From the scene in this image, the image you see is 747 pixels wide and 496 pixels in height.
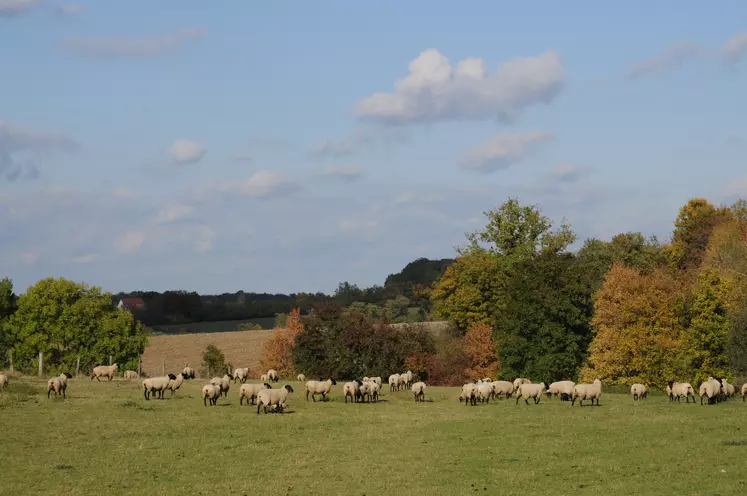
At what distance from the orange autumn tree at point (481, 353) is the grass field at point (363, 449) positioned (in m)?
42.6

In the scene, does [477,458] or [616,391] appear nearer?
[477,458]

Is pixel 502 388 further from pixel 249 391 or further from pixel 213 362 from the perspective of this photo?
pixel 213 362

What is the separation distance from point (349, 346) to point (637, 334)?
3162 cm

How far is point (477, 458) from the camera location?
29.5 meters

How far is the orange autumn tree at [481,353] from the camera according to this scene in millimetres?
A: 90500

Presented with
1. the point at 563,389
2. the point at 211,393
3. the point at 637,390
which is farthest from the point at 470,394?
the point at 211,393

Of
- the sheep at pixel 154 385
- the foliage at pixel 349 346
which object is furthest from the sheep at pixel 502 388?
the foliage at pixel 349 346

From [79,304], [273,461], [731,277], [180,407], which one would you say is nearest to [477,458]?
[273,461]

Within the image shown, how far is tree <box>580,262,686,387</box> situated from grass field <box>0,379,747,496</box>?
2248cm

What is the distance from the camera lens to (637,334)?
70500 millimetres

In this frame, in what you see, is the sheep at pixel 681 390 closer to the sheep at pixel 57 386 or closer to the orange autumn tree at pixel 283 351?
the sheep at pixel 57 386

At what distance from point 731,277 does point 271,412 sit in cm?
4741

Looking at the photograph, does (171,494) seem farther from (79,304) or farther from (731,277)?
(79,304)

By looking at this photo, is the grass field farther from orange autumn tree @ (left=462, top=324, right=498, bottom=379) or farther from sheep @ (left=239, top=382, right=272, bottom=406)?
orange autumn tree @ (left=462, top=324, right=498, bottom=379)
